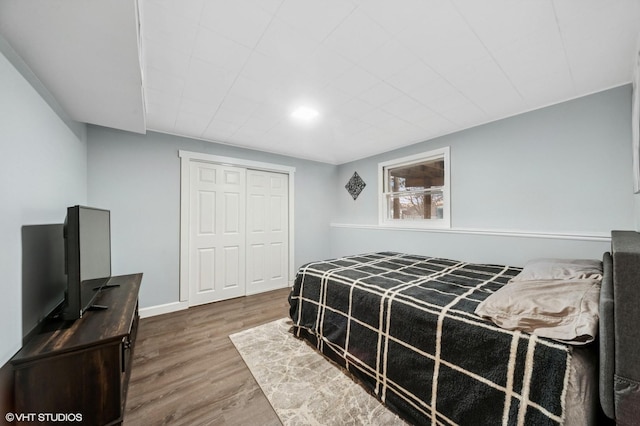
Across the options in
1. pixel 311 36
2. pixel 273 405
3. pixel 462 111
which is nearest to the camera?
pixel 311 36

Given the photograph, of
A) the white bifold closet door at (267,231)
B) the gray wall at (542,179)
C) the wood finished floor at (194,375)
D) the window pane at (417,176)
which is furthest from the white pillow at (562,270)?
the white bifold closet door at (267,231)

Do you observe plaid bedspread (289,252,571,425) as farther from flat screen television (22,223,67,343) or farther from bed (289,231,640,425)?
flat screen television (22,223,67,343)

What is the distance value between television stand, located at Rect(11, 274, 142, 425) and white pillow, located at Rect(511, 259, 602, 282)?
263 centimetres

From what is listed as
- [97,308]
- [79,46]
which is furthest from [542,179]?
[97,308]

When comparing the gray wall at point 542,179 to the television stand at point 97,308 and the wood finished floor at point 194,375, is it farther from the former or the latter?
the television stand at point 97,308

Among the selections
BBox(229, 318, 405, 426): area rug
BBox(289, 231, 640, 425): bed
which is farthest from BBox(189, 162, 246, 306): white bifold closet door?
BBox(289, 231, 640, 425): bed

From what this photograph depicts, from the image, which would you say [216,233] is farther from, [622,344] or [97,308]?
[622,344]

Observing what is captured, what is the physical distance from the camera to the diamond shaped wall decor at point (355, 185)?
441cm

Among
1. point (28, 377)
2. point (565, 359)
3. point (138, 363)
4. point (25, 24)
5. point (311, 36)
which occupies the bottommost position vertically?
point (138, 363)

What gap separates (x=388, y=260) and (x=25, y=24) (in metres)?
3.21

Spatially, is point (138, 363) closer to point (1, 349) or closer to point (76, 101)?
point (1, 349)

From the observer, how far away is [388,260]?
9.60 feet

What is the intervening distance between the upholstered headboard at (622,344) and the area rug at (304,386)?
99 cm

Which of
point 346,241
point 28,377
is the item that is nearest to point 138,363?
point 28,377
